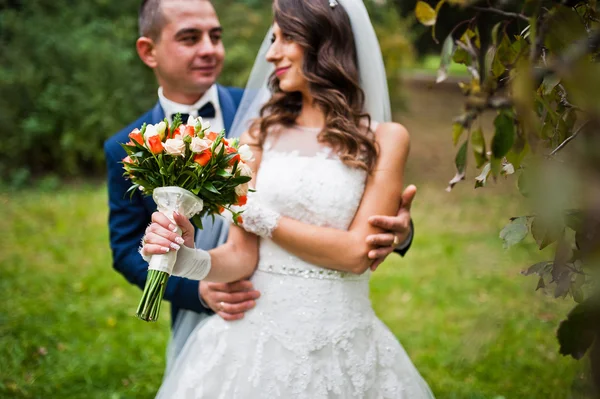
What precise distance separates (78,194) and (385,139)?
7.59m

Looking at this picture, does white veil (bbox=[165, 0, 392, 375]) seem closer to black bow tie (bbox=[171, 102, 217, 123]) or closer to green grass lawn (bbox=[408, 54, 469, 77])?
black bow tie (bbox=[171, 102, 217, 123])

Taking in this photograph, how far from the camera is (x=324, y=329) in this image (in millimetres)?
2471

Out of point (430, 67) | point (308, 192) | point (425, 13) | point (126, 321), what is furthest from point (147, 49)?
point (430, 67)

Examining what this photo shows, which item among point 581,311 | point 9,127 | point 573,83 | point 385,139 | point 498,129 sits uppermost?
point 573,83

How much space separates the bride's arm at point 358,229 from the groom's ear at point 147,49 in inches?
52.7

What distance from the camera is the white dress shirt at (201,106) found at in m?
3.20

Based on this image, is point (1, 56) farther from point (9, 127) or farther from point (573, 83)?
point (573, 83)

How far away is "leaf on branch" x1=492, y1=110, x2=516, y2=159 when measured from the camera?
1.16 metres

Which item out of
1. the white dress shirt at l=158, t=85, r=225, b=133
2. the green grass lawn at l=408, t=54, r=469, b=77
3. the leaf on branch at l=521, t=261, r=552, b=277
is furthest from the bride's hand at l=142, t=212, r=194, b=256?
the green grass lawn at l=408, t=54, r=469, b=77

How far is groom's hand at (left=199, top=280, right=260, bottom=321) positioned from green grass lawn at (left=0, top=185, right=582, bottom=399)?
3.03 feet

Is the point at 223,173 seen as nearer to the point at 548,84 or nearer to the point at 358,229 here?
the point at 358,229

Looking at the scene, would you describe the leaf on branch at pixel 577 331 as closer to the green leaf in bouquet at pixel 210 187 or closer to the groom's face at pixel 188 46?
the green leaf in bouquet at pixel 210 187

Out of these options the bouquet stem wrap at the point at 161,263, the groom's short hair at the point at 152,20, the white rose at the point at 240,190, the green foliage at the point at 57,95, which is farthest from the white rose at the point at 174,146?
the green foliage at the point at 57,95

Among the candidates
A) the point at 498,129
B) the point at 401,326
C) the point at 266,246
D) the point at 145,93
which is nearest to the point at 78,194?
the point at 145,93
